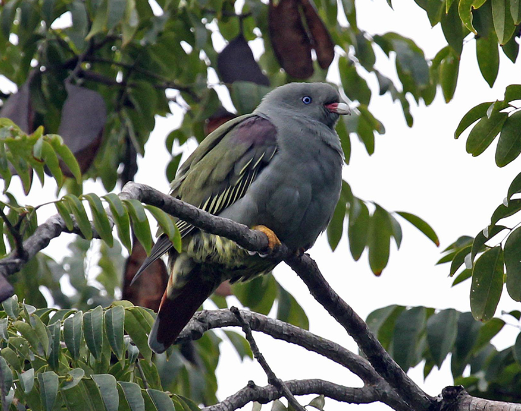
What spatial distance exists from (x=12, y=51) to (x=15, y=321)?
103 inches

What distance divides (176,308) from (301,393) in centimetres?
79

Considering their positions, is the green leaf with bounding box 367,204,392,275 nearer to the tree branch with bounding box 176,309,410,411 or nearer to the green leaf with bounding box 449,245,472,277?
the tree branch with bounding box 176,309,410,411

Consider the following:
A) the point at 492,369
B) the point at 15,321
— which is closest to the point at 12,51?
the point at 15,321

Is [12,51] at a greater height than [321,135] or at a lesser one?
greater

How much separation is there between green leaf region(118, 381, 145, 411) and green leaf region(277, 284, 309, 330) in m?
1.87

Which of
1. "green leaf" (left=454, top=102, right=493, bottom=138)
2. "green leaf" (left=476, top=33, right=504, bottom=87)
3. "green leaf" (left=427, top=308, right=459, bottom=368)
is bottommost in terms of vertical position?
"green leaf" (left=427, top=308, right=459, bottom=368)

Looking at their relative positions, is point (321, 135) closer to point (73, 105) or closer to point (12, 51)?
point (73, 105)

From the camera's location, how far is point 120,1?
3.45 metres

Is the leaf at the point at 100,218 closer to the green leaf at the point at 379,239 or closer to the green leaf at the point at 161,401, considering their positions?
the green leaf at the point at 161,401

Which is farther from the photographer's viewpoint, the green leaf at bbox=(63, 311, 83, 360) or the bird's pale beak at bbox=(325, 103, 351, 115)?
the bird's pale beak at bbox=(325, 103, 351, 115)

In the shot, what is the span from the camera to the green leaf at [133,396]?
2.12 metres

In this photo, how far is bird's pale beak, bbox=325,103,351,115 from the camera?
3.84 metres

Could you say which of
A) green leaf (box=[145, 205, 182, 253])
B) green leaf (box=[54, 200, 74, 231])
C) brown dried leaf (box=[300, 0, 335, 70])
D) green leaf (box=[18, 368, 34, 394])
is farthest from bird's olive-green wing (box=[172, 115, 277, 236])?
green leaf (box=[18, 368, 34, 394])

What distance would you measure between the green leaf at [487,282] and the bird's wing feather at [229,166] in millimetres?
1244
